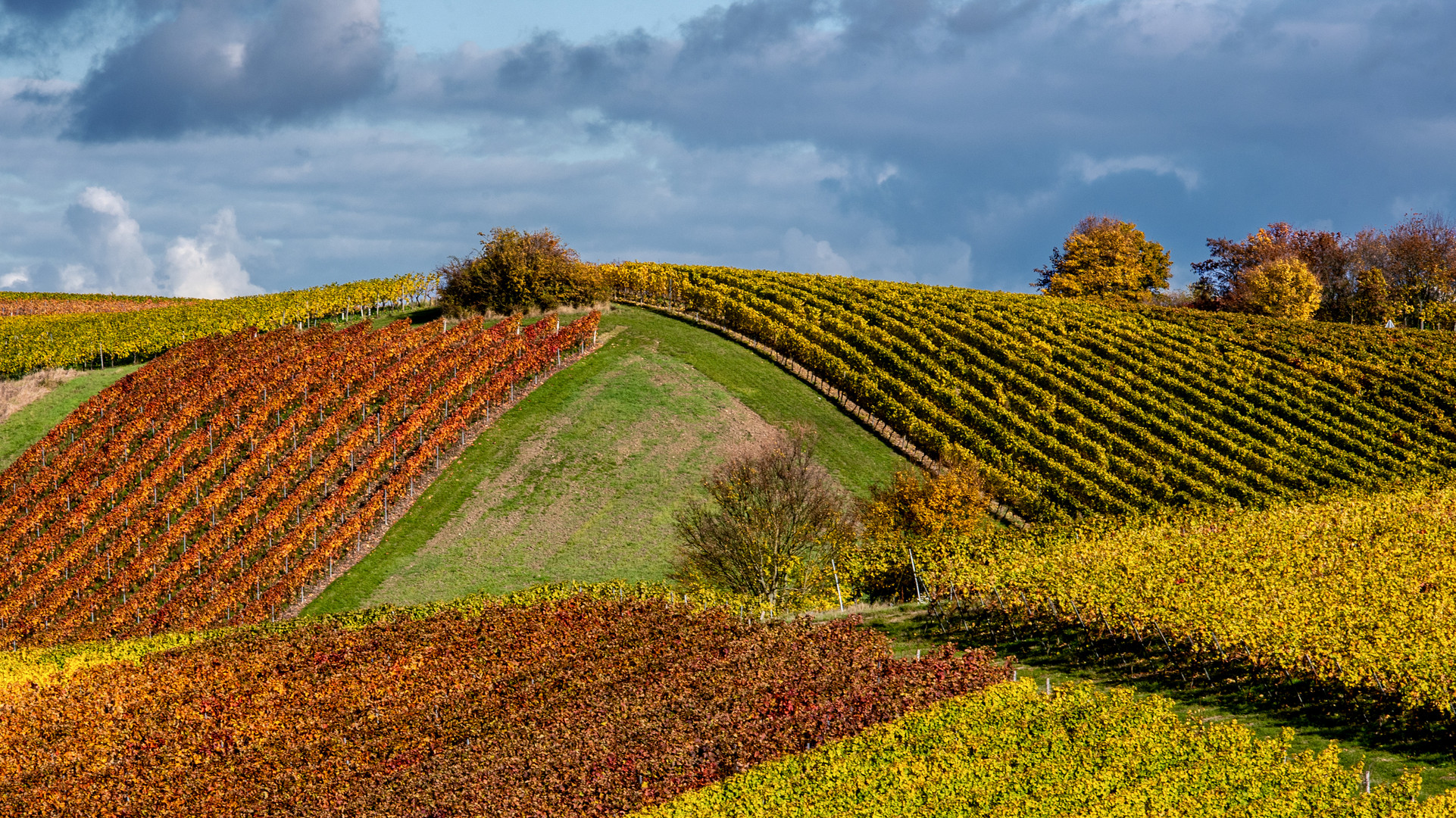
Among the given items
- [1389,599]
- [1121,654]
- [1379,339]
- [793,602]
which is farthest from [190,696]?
[1379,339]

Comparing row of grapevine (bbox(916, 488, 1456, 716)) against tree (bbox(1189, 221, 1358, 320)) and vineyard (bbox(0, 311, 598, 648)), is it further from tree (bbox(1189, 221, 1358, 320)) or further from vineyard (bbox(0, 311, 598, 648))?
tree (bbox(1189, 221, 1358, 320))

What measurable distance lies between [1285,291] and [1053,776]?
8582 centimetres

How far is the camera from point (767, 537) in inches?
1518

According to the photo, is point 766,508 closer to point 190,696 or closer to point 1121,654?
point 1121,654

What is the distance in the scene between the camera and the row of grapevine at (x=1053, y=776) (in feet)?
65.7

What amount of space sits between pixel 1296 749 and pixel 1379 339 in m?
59.5

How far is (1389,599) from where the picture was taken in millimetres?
31000

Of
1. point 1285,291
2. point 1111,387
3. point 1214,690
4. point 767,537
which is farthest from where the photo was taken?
point 1285,291

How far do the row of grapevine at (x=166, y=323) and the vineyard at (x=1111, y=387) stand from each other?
1732 cm

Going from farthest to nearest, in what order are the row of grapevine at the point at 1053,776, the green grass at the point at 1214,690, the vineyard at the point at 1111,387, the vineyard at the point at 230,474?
1. the vineyard at the point at 1111,387
2. the vineyard at the point at 230,474
3. the green grass at the point at 1214,690
4. the row of grapevine at the point at 1053,776

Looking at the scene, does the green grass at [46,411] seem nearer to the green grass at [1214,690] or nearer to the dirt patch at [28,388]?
the dirt patch at [28,388]

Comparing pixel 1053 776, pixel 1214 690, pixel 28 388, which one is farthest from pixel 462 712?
pixel 28 388

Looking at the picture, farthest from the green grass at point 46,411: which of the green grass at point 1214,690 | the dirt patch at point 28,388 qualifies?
the green grass at point 1214,690

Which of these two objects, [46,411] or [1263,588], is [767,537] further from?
[46,411]
